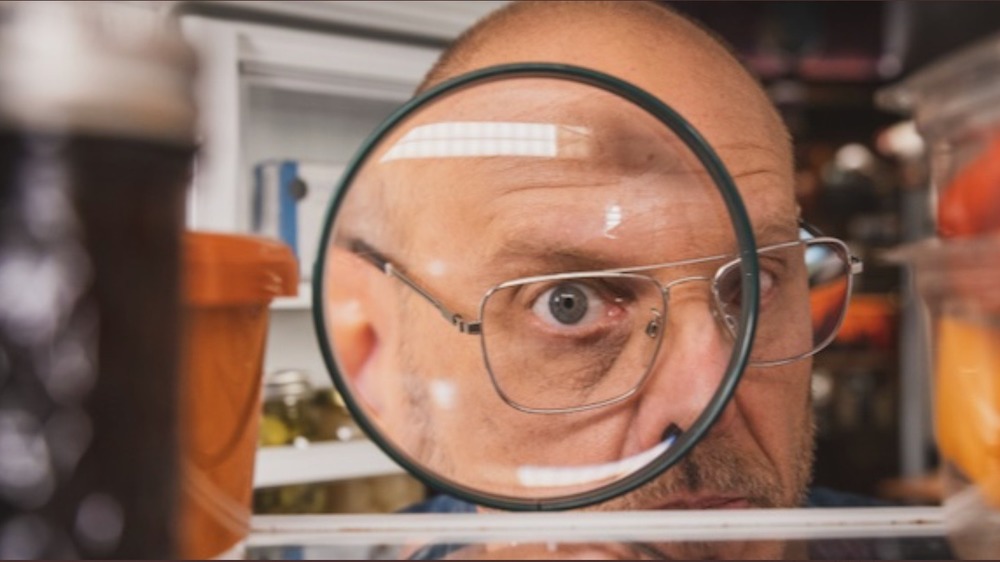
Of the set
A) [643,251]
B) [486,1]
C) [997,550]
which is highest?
[486,1]

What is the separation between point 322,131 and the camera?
599 mm

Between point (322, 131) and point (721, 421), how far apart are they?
1.00 feet

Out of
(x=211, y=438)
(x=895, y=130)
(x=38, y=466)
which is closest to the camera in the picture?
(x=38, y=466)

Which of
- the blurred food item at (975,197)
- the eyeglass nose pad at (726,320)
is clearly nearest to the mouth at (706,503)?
the eyeglass nose pad at (726,320)

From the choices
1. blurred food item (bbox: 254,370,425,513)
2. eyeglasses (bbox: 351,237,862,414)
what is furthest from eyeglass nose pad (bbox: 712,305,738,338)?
blurred food item (bbox: 254,370,425,513)

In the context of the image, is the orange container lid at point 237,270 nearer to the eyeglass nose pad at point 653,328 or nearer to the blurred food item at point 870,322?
the eyeglass nose pad at point 653,328

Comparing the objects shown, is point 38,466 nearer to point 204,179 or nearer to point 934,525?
point 204,179

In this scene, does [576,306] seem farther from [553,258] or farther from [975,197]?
[975,197]

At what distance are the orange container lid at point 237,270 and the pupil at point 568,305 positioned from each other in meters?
0.15

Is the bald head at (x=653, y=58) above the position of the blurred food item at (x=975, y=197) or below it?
above

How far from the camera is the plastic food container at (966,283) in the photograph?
1.88 feet

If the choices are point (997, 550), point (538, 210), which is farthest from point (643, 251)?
point (997, 550)

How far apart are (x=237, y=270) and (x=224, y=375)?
0.06 meters

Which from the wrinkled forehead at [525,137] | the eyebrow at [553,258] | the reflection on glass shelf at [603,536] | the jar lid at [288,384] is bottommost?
the reflection on glass shelf at [603,536]
